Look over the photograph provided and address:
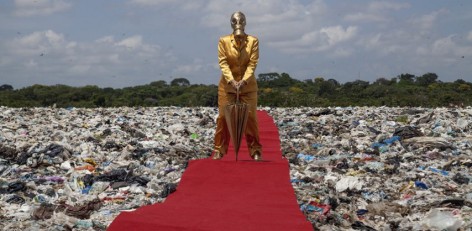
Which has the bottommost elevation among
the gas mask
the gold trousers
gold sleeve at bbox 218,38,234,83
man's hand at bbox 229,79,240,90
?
the gold trousers

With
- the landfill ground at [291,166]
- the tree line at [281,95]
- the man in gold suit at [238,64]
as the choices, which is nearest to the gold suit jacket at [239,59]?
the man in gold suit at [238,64]

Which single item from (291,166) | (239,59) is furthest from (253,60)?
(291,166)

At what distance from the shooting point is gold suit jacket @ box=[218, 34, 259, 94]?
25.8ft

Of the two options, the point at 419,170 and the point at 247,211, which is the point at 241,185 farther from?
the point at 419,170

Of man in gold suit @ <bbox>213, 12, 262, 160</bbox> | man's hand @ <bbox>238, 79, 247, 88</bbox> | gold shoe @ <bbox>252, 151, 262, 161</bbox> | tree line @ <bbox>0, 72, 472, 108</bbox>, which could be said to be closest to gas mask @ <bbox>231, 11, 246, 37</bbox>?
man in gold suit @ <bbox>213, 12, 262, 160</bbox>

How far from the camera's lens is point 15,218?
5703 mm

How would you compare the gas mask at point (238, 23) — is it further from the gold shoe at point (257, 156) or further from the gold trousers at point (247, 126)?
the gold shoe at point (257, 156)

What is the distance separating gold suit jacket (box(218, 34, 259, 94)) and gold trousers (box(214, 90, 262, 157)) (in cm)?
10

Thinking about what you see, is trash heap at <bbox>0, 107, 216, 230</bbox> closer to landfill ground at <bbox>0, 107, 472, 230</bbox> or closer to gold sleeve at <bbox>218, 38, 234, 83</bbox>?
landfill ground at <bbox>0, 107, 472, 230</bbox>

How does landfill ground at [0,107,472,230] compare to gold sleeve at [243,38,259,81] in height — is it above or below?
below

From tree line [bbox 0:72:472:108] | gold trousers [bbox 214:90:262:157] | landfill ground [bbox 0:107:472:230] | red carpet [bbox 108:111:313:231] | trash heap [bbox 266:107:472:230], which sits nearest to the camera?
red carpet [bbox 108:111:313:231]

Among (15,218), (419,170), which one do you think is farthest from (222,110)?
(15,218)

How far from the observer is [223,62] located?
7.88 meters

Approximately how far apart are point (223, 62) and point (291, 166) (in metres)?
1.73
